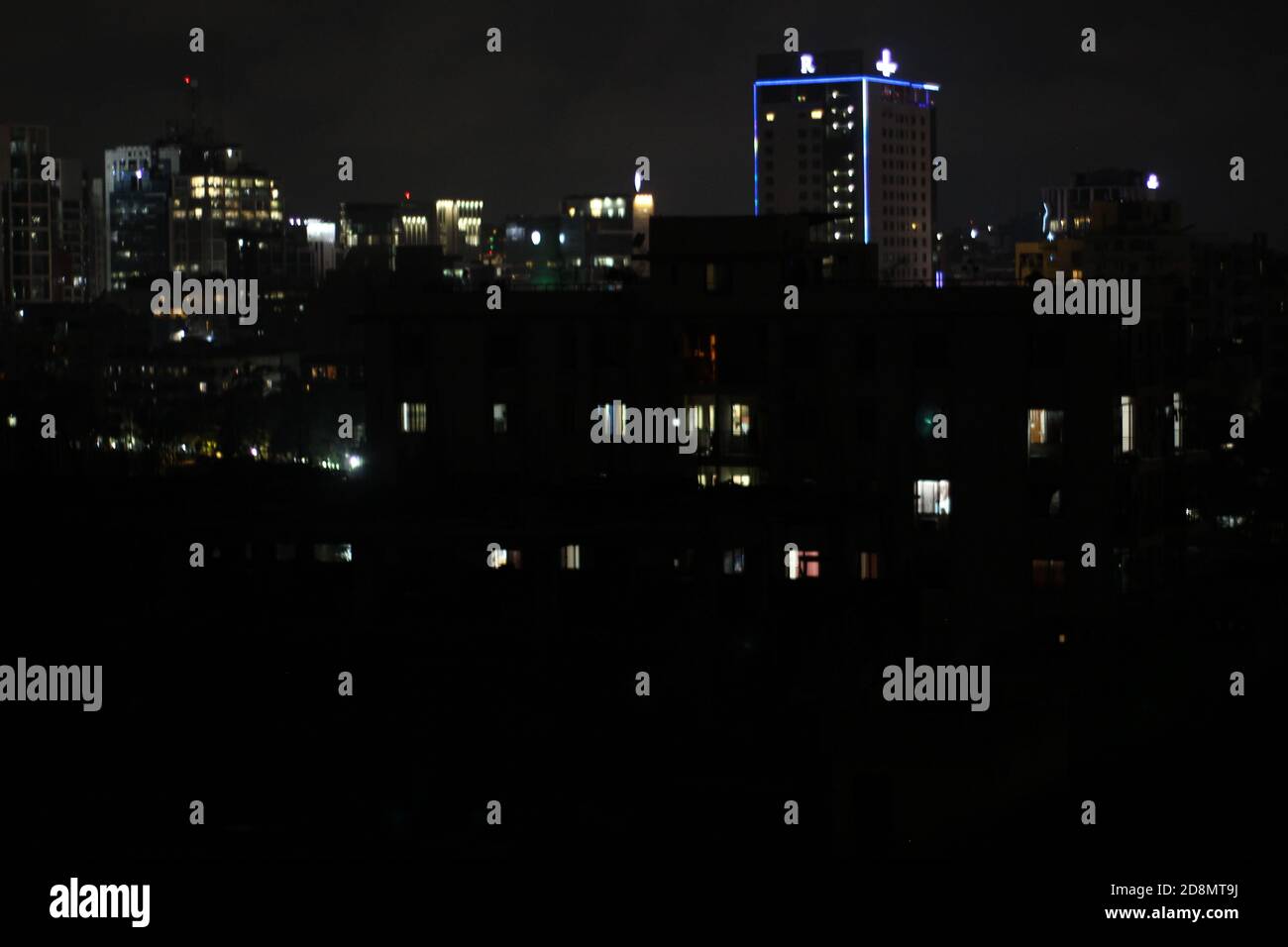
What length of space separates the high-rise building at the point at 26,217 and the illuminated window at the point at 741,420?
308 feet

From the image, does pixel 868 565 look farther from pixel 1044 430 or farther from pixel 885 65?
pixel 885 65

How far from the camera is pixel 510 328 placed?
3388 centimetres

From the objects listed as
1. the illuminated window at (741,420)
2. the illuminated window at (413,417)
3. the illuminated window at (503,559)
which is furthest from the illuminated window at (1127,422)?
the illuminated window at (413,417)

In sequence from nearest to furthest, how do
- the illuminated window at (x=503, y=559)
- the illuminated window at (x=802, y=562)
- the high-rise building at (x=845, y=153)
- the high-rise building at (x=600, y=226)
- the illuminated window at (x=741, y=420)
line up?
the illuminated window at (x=503, y=559)
the illuminated window at (x=802, y=562)
the illuminated window at (x=741, y=420)
the high-rise building at (x=600, y=226)
the high-rise building at (x=845, y=153)

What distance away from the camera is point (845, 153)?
385ft

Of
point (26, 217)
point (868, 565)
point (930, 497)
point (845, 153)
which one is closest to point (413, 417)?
point (868, 565)

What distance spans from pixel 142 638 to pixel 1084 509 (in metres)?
16.1

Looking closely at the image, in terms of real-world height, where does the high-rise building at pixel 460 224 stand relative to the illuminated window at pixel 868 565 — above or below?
above

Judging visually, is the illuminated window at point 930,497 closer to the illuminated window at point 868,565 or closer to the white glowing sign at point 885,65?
the illuminated window at point 868,565

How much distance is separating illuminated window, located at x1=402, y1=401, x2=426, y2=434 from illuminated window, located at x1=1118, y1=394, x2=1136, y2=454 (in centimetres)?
1233

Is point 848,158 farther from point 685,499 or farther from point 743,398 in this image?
point 685,499

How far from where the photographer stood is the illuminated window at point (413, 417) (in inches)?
1331

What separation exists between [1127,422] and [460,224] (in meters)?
93.7
